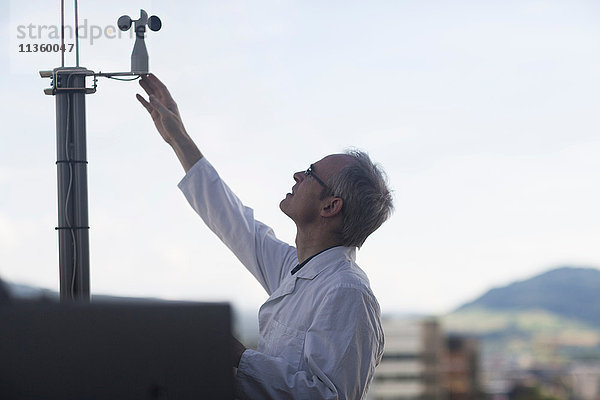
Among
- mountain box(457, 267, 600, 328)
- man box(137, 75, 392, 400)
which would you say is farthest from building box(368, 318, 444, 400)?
man box(137, 75, 392, 400)

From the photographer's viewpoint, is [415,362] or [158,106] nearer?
[158,106]

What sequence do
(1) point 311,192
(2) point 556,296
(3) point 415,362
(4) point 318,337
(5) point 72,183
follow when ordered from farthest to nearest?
(3) point 415,362 → (2) point 556,296 → (5) point 72,183 → (1) point 311,192 → (4) point 318,337

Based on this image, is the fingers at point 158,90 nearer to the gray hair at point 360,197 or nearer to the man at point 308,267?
the man at point 308,267

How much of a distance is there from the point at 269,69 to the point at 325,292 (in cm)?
1248

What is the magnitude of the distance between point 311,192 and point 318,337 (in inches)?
20.7

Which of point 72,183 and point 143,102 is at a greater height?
point 143,102

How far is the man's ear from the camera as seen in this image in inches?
83.6

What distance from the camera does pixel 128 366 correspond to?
120 cm

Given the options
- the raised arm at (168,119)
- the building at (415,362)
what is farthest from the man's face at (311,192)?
the building at (415,362)

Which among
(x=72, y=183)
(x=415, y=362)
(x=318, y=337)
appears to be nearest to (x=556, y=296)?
(x=415, y=362)

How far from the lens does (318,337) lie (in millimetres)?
1791

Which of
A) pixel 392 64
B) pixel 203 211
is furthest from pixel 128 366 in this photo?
pixel 392 64

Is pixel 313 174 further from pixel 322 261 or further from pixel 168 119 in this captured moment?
pixel 168 119

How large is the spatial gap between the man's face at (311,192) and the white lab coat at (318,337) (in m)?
0.13
